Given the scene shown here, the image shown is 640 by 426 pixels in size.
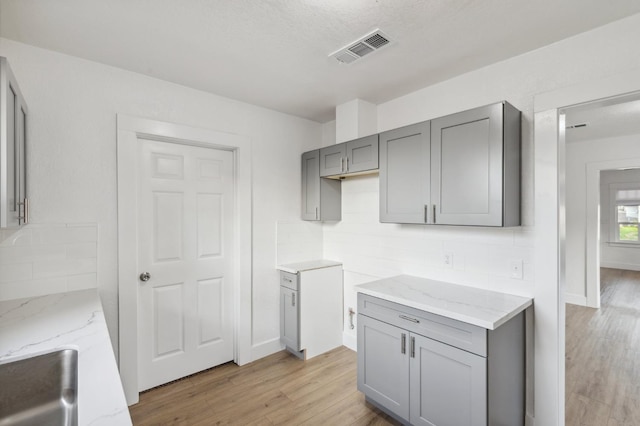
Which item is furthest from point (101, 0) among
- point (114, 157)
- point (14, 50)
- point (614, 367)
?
point (614, 367)

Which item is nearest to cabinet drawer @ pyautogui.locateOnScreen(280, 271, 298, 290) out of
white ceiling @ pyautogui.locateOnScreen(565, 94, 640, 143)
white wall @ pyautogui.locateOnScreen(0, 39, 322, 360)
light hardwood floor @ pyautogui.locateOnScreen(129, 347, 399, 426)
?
light hardwood floor @ pyautogui.locateOnScreen(129, 347, 399, 426)

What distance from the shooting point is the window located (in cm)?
688

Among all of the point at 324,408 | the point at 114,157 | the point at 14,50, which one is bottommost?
the point at 324,408

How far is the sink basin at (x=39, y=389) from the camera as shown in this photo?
114cm

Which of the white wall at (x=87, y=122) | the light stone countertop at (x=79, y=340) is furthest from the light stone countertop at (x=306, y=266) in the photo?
the light stone countertop at (x=79, y=340)

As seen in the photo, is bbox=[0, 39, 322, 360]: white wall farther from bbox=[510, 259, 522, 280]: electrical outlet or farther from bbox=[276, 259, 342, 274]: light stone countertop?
bbox=[510, 259, 522, 280]: electrical outlet

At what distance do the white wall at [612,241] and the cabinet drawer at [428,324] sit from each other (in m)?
7.92

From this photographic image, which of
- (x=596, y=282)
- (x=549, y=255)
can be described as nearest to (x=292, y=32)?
(x=549, y=255)

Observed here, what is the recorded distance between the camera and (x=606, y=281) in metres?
6.02

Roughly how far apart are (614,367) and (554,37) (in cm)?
291

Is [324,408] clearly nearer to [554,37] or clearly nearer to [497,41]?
[497,41]

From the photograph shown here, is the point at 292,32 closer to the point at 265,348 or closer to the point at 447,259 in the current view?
the point at 447,259

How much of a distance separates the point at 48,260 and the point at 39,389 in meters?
1.10

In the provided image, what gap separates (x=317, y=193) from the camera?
3.21 m
